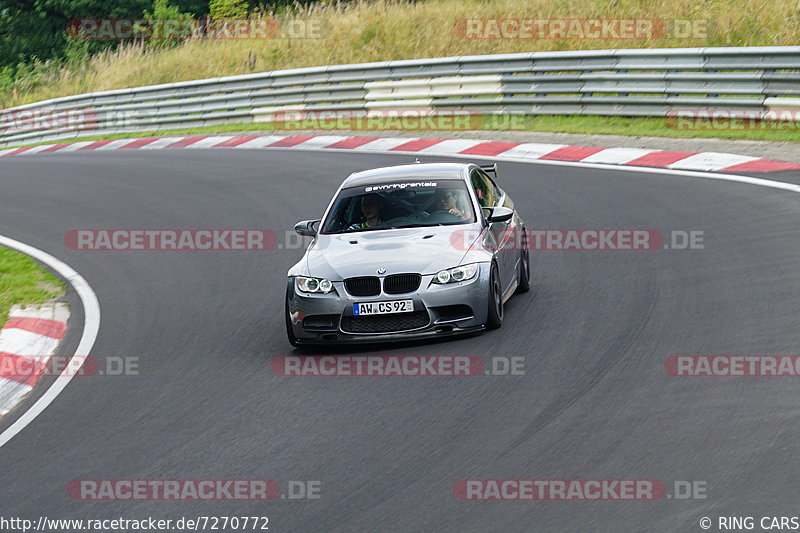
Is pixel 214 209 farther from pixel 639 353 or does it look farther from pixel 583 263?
pixel 639 353

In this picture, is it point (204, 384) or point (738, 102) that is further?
point (738, 102)

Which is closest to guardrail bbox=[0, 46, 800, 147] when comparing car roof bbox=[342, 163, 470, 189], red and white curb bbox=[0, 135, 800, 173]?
red and white curb bbox=[0, 135, 800, 173]

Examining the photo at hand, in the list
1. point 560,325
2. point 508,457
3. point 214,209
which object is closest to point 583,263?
point 560,325

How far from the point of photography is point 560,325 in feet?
32.2

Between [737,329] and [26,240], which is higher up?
[737,329]

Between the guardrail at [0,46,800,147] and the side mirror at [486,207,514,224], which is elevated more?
the side mirror at [486,207,514,224]

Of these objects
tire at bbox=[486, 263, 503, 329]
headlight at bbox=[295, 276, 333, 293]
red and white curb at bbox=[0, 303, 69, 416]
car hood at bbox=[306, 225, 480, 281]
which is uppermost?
car hood at bbox=[306, 225, 480, 281]

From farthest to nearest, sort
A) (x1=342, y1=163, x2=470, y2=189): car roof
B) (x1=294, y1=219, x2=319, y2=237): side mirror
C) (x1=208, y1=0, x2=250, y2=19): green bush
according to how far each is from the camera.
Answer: (x1=208, y1=0, x2=250, y2=19): green bush, (x1=342, y1=163, x2=470, y2=189): car roof, (x1=294, y1=219, x2=319, y2=237): side mirror

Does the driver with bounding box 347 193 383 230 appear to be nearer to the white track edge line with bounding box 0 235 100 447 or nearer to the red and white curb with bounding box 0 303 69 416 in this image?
the white track edge line with bounding box 0 235 100 447

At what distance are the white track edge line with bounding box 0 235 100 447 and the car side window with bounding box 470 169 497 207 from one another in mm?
3903

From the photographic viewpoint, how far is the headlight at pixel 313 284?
9.74 metres

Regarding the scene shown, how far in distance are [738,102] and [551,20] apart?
903 cm

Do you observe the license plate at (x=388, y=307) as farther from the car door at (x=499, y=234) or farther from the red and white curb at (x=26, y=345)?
the red and white curb at (x=26, y=345)

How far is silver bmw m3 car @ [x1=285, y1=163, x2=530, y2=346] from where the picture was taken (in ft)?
31.3
